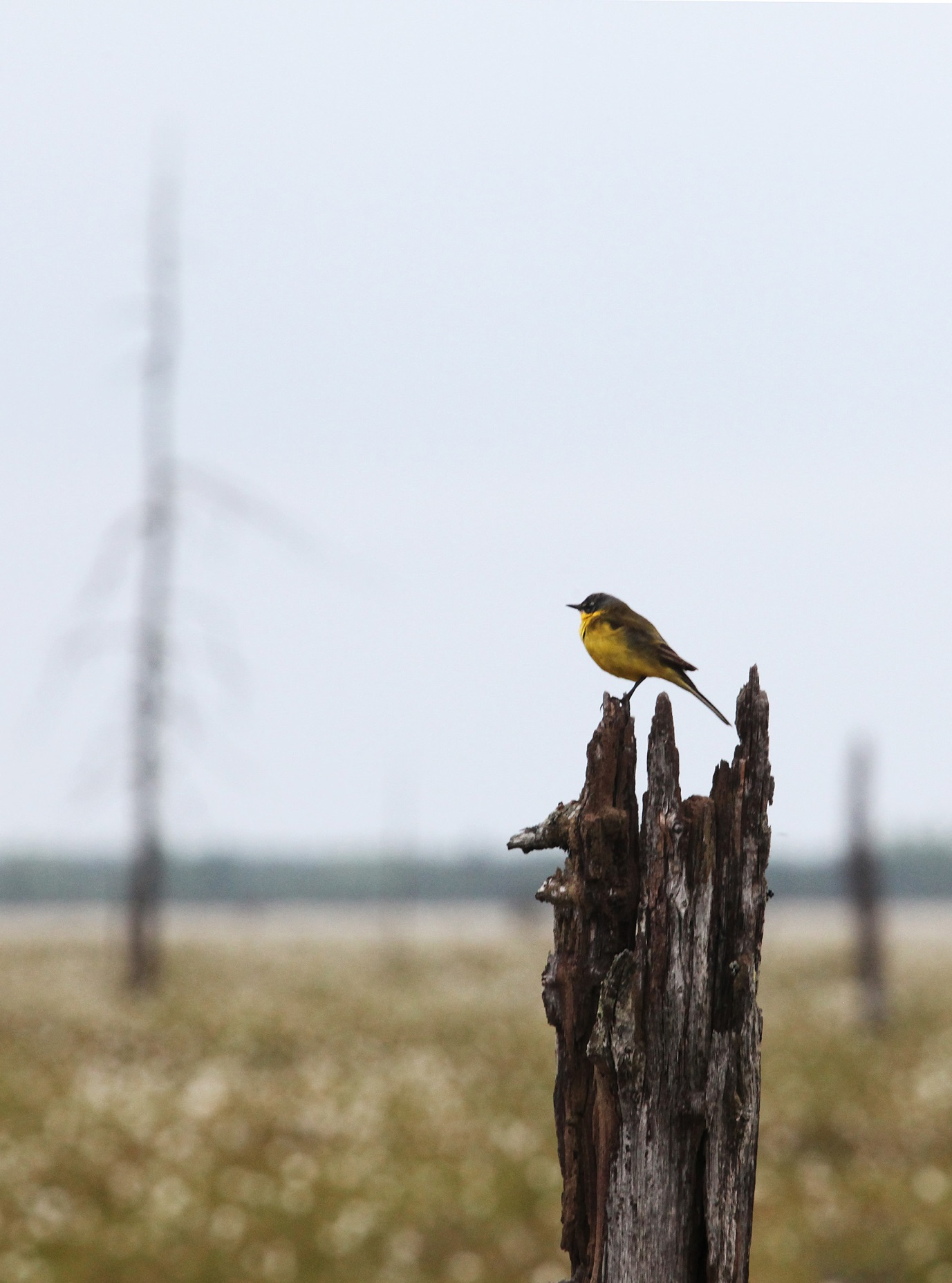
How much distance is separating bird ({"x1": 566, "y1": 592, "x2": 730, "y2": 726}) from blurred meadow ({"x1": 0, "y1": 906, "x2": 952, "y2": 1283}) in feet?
26.4

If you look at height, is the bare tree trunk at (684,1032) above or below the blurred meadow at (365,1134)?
above

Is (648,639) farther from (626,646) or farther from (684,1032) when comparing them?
(684,1032)

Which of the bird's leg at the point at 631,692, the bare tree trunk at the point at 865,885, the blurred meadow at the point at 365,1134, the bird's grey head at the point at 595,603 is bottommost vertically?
the blurred meadow at the point at 365,1134

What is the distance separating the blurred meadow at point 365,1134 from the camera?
464 inches

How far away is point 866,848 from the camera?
26703 millimetres

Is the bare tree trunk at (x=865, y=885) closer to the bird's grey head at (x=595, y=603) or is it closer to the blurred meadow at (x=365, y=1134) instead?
the blurred meadow at (x=365, y=1134)

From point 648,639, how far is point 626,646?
9 cm

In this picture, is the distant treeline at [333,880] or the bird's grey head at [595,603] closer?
the bird's grey head at [595,603]

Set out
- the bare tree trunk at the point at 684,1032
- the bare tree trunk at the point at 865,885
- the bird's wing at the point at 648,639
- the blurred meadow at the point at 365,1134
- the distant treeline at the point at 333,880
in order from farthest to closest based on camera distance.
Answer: the distant treeline at the point at 333,880 < the bare tree trunk at the point at 865,885 < the blurred meadow at the point at 365,1134 < the bird's wing at the point at 648,639 < the bare tree trunk at the point at 684,1032

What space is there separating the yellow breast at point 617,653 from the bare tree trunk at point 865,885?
23.1 meters

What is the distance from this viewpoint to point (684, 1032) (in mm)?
4238

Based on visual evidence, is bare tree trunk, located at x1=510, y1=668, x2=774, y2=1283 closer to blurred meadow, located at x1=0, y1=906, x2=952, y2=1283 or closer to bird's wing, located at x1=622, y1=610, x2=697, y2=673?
bird's wing, located at x1=622, y1=610, x2=697, y2=673

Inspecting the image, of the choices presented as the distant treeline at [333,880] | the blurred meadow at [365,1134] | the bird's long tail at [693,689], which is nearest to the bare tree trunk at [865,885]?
the blurred meadow at [365,1134]

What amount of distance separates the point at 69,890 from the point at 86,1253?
167 meters
